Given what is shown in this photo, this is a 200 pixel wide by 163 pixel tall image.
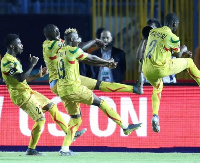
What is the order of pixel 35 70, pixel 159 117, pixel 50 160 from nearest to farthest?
pixel 50 160 < pixel 159 117 < pixel 35 70

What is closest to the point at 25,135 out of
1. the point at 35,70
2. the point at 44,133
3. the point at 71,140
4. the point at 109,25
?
the point at 44,133

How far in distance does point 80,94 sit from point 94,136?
6.17 feet

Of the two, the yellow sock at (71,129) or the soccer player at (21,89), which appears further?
the yellow sock at (71,129)

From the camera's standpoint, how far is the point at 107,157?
56.7ft

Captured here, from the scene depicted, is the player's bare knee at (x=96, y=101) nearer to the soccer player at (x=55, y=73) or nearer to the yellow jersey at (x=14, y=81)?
the soccer player at (x=55, y=73)

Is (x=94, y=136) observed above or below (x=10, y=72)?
below

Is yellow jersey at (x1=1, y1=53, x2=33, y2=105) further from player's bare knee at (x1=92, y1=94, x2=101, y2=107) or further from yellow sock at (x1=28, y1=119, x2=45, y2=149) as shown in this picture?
player's bare knee at (x1=92, y1=94, x2=101, y2=107)

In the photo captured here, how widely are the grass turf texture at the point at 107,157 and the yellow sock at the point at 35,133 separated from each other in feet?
0.80

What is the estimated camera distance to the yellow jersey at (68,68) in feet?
55.8

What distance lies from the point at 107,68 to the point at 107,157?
2.61 metres

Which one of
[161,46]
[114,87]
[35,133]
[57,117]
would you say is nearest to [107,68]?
[114,87]

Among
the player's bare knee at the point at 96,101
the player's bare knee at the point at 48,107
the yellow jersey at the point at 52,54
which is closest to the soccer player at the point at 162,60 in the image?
the player's bare knee at the point at 96,101

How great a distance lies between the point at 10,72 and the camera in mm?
17266

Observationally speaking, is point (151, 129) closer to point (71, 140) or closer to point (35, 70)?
point (71, 140)
